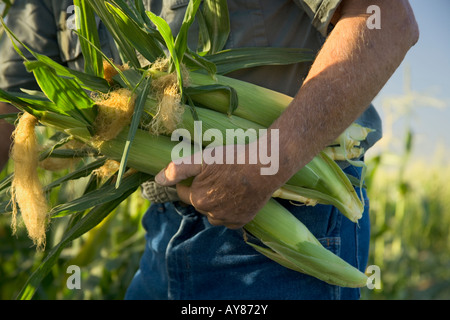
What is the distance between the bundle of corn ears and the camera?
0.97 m

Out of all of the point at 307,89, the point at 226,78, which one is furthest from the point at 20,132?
the point at 307,89

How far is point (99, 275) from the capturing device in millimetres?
2068

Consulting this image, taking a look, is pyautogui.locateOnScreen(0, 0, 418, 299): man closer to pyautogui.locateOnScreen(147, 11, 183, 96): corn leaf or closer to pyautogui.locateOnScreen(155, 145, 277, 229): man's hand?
pyautogui.locateOnScreen(155, 145, 277, 229): man's hand

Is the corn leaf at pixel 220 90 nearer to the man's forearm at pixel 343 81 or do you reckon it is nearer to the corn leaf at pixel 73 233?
Answer: the man's forearm at pixel 343 81

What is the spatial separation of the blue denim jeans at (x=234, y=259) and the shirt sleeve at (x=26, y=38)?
0.54 meters

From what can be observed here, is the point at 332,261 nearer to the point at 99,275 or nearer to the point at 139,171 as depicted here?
the point at 139,171

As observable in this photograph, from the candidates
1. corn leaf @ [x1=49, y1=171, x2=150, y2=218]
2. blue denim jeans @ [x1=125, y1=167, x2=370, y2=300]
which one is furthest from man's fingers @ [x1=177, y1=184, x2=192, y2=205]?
blue denim jeans @ [x1=125, y1=167, x2=370, y2=300]

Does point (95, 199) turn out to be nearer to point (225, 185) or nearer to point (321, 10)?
point (225, 185)

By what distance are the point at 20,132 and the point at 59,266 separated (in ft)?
4.46

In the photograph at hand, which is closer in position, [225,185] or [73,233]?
[225,185]

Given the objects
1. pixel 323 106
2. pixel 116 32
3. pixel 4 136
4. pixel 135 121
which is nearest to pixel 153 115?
pixel 135 121

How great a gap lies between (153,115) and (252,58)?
267 millimetres

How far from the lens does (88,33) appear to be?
3.45 ft

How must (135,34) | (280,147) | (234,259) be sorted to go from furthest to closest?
(234,259) → (135,34) → (280,147)
